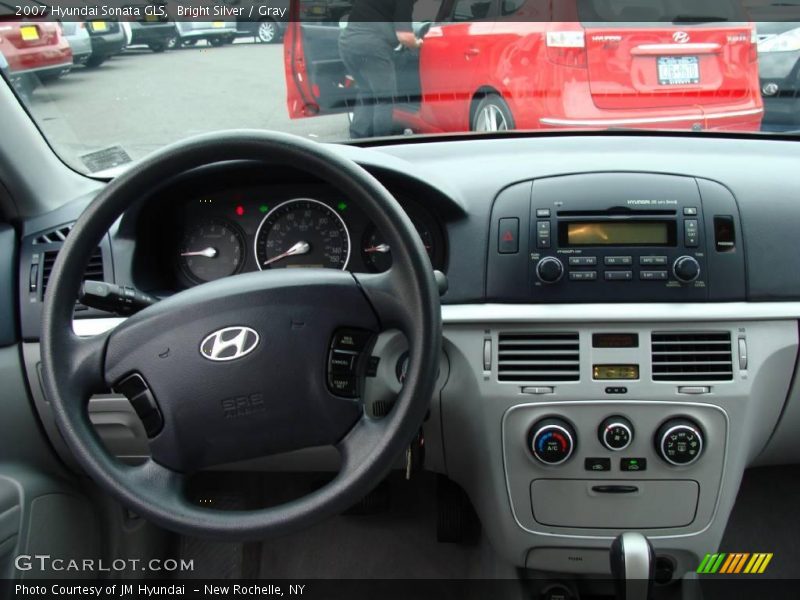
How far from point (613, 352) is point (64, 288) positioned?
127 cm

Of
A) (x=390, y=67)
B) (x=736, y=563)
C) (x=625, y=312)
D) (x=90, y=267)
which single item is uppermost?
(x=390, y=67)

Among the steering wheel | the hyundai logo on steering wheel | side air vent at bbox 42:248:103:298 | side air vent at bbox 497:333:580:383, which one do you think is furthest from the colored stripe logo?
side air vent at bbox 42:248:103:298

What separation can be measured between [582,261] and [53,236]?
4.64 ft

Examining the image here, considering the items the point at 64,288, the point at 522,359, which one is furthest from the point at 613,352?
the point at 64,288

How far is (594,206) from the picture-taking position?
189 centimetres

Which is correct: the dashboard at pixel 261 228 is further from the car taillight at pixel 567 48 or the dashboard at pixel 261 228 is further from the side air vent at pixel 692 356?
the car taillight at pixel 567 48

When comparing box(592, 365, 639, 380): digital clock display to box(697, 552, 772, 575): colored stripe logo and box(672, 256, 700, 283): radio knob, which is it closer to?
box(672, 256, 700, 283): radio knob

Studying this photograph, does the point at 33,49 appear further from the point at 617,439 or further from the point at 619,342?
the point at 617,439

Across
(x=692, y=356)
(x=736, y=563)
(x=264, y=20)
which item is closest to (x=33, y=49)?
(x=264, y=20)

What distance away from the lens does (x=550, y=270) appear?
6.06 ft

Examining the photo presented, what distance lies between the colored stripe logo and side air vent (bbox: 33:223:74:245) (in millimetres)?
2027

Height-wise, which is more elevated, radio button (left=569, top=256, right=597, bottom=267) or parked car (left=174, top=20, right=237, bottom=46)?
parked car (left=174, top=20, right=237, bottom=46)

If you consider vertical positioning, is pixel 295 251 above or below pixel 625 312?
above

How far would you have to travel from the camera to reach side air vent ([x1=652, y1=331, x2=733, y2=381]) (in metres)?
Result: 1.88
